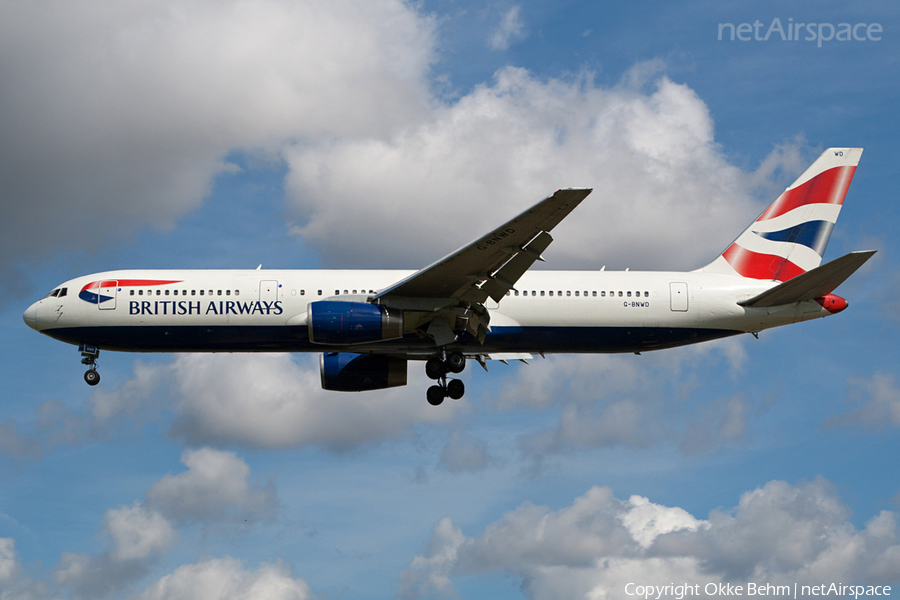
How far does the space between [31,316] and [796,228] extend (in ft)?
92.6

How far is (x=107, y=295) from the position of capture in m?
29.9

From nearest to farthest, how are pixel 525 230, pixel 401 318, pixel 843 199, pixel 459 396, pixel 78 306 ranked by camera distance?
pixel 525 230
pixel 401 318
pixel 78 306
pixel 459 396
pixel 843 199

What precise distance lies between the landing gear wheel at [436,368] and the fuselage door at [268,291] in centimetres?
580

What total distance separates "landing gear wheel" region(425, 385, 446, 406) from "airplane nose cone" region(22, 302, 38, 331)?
1392 cm

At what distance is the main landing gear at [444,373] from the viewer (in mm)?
30516

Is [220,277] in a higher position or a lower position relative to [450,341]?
higher

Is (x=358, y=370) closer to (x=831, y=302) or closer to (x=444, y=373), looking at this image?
(x=444, y=373)

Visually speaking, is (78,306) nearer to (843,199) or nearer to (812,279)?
(812,279)

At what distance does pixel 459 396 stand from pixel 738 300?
10.4 m

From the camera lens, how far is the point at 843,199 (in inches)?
1355

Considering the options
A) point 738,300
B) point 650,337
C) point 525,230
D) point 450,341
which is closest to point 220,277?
point 450,341

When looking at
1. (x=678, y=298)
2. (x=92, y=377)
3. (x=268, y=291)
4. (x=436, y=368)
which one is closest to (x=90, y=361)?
(x=92, y=377)

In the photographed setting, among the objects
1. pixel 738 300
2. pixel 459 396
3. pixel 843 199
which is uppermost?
pixel 843 199

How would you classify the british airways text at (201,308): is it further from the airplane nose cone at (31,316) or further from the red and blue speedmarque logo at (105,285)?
the airplane nose cone at (31,316)
